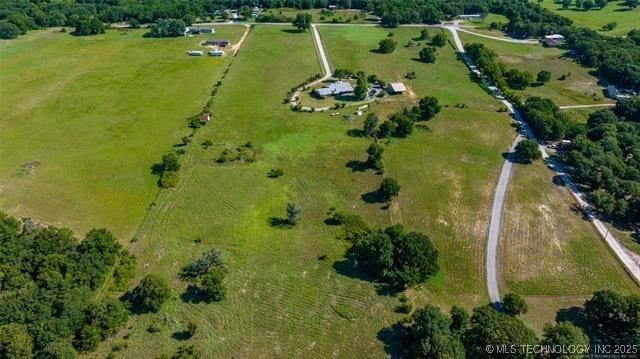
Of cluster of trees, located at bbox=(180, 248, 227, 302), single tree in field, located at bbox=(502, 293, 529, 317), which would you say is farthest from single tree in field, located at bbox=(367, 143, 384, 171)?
single tree in field, located at bbox=(502, 293, 529, 317)

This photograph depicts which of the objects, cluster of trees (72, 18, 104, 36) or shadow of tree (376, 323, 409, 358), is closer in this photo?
shadow of tree (376, 323, 409, 358)

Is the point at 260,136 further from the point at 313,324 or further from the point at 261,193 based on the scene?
the point at 313,324

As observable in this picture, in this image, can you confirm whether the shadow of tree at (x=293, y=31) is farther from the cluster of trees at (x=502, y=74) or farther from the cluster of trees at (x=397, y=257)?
the cluster of trees at (x=397, y=257)

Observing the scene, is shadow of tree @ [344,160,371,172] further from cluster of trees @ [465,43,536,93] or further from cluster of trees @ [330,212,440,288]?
cluster of trees @ [465,43,536,93]

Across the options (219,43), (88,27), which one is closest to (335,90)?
(219,43)

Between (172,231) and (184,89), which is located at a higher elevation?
(184,89)

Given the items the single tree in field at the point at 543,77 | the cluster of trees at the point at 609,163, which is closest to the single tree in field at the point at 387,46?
the single tree in field at the point at 543,77

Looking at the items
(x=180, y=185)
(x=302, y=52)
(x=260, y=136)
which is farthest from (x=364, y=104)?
(x=180, y=185)
